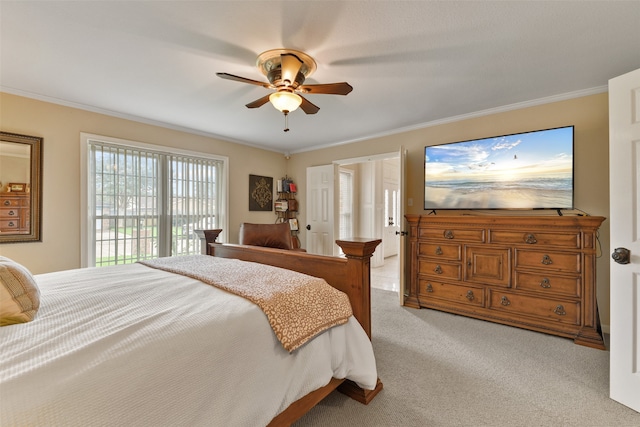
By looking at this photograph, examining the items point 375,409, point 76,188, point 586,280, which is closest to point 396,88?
point 586,280

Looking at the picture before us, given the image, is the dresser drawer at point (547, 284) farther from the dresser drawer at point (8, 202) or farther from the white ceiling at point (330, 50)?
the dresser drawer at point (8, 202)

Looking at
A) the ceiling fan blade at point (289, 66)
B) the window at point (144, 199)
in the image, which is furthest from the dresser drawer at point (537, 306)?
the window at point (144, 199)

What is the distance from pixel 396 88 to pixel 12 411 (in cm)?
304

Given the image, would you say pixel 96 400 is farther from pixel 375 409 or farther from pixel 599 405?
pixel 599 405

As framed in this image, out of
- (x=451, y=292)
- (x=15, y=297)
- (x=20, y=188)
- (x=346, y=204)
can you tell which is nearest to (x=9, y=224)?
(x=20, y=188)

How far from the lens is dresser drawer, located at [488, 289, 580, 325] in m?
2.53

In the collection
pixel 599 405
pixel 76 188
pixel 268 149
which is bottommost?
pixel 599 405

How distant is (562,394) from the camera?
1.77m

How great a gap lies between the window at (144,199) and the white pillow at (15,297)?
2.39 metres

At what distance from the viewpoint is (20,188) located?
2693 millimetres

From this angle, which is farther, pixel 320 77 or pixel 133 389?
pixel 320 77

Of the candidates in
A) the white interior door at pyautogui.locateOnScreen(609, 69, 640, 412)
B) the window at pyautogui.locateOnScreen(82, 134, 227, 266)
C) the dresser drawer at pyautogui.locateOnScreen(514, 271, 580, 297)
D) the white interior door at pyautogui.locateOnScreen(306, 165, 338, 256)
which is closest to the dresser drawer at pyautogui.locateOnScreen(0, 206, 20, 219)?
the window at pyautogui.locateOnScreen(82, 134, 227, 266)

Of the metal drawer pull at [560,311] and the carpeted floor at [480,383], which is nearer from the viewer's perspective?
the carpeted floor at [480,383]

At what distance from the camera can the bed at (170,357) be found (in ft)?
2.48
